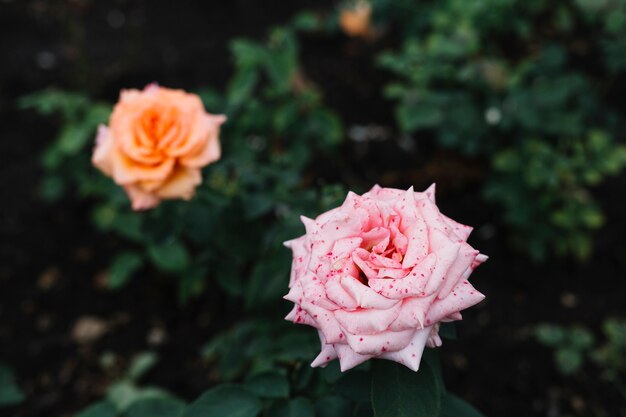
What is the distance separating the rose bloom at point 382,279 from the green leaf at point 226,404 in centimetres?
27

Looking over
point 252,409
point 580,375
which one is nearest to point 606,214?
point 580,375

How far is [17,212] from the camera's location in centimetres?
255

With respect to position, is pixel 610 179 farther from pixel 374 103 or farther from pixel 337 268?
pixel 337 268

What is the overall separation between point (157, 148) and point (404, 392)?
686 mm

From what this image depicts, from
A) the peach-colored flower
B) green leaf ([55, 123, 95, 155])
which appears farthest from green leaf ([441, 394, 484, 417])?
the peach-colored flower

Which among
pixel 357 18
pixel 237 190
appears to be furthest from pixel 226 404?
pixel 357 18

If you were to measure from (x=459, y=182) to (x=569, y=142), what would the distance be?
44 cm

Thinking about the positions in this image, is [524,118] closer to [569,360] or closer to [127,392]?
[569,360]

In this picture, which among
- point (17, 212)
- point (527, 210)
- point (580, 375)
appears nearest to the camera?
point (580, 375)

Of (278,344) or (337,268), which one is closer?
(337,268)

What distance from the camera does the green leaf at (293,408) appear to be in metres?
1.00

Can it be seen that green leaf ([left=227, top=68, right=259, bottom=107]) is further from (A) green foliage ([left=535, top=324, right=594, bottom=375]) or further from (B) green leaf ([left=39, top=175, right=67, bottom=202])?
(A) green foliage ([left=535, top=324, right=594, bottom=375])

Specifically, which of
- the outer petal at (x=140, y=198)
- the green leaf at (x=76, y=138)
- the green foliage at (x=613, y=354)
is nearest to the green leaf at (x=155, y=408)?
the outer petal at (x=140, y=198)

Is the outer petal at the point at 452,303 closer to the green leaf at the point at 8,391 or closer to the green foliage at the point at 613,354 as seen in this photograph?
the green leaf at the point at 8,391
